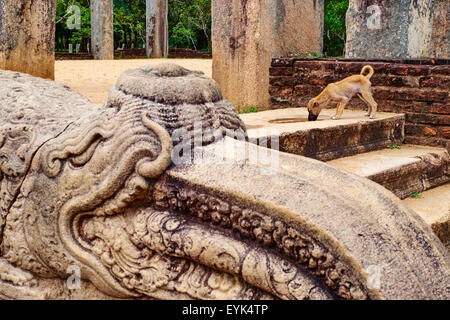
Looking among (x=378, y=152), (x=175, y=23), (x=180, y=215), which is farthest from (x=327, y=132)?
(x=175, y=23)

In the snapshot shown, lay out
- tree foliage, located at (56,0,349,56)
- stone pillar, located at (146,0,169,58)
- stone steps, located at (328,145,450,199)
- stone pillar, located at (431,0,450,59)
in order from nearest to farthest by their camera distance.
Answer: stone steps, located at (328,145,450,199)
stone pillar, located at (431,0,450,59)
stone pillar, located at (146,0,169,58)
tree foliage, located at (56,0,349,56)

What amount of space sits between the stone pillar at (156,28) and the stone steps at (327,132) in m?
14.3

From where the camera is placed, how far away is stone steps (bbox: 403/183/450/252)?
3213 mm

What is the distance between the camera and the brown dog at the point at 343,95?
181 inches

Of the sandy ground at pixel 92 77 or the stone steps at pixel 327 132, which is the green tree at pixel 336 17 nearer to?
the sandy ground at pixel 92 77

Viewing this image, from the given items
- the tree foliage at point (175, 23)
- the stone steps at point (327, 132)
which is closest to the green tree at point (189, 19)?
the tree foliage at point (175, 23)

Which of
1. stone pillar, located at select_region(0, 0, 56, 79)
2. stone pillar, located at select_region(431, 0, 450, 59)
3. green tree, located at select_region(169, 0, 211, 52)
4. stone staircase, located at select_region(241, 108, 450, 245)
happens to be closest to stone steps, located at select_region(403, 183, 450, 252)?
stone staircase, located at select_region(241, 108, 450, 245)

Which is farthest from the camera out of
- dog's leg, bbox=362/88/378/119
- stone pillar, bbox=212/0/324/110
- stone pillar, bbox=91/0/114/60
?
stone pillar, bbox=91/0/114/60

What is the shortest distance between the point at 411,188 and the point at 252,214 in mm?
2382

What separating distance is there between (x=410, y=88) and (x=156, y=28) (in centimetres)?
1484

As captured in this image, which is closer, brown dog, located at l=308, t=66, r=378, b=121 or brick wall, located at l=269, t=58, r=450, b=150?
brown dog, located at l=308, t=66, r=378, b=121

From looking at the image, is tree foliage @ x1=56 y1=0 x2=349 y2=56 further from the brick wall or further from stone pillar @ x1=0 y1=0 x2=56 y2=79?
the brick wall

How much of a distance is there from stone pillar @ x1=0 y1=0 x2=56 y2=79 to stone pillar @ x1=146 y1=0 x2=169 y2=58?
13948mm
